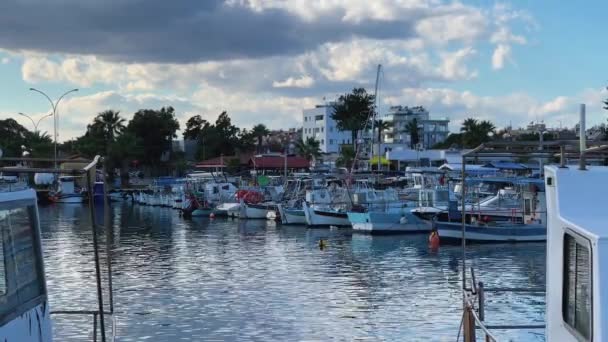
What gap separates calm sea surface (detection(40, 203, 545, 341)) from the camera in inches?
835

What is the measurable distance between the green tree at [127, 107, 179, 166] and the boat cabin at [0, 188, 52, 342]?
127 meters

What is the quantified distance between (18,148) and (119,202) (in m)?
18.3

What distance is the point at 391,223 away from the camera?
163 feet

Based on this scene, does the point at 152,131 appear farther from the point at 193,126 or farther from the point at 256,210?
the point at 256,210

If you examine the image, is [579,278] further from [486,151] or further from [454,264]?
[454,264]

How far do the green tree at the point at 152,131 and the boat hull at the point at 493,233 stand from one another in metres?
97.2

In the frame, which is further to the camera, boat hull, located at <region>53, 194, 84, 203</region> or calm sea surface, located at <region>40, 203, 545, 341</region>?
boat hull, located at <region>53, 194, 84, 203</region>

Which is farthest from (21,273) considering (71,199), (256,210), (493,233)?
(71,199)

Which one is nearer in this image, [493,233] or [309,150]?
[493,233]

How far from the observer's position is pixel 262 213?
215 ft

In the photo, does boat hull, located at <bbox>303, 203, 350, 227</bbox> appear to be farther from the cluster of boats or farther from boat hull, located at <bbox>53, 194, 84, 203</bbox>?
boat hull, located at <bbox>53, 194, 84, 203</bbox>

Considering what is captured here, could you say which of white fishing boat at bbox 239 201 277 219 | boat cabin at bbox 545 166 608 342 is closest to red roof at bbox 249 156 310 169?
white fishing boat at bbox 239 201 277 219

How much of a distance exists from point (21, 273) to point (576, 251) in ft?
17.6

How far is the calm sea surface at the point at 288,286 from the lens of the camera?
21.2 metres
